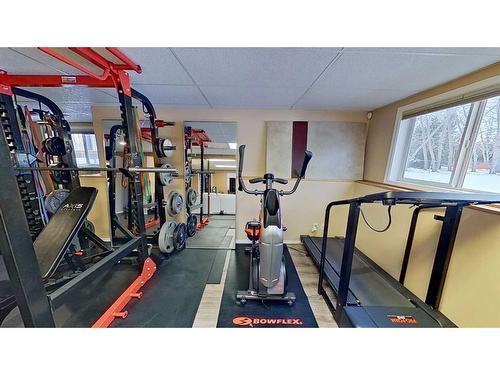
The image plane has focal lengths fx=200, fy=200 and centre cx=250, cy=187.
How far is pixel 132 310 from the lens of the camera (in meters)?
1.86

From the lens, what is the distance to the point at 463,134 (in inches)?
74.1

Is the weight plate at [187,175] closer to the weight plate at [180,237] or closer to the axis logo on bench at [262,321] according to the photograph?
the weight plate at [180,237]

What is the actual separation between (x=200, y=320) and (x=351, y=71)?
2.59 m

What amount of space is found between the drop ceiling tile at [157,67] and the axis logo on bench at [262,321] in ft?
7.49

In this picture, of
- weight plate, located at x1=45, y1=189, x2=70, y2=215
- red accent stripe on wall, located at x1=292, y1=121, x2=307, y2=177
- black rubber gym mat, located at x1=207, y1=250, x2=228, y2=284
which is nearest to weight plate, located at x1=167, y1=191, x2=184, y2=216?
black rubber gym mat, located at x1=207, y1=250, x2=228, y2=284

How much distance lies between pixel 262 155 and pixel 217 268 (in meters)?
1.83

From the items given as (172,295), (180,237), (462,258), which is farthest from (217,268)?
(462,258)

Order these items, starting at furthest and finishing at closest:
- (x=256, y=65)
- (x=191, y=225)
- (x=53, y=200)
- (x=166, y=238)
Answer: (x=191, y=225) → (x=166, y=238) → (x=53, y=200) → (x=256, y=65)

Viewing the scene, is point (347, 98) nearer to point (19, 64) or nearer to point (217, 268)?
point (217, 268)

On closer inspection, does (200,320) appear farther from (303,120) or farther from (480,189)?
(303,120)

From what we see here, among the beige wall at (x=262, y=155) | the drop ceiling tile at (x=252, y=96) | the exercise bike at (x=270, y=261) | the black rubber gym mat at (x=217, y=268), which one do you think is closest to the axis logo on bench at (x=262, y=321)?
the exercise bike at (x=270, y=261)

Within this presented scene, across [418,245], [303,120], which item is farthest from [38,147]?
[418,245]

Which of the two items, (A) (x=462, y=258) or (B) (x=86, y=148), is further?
(B) (x=86, y=148)

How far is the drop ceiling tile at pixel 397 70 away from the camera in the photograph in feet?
5.08
